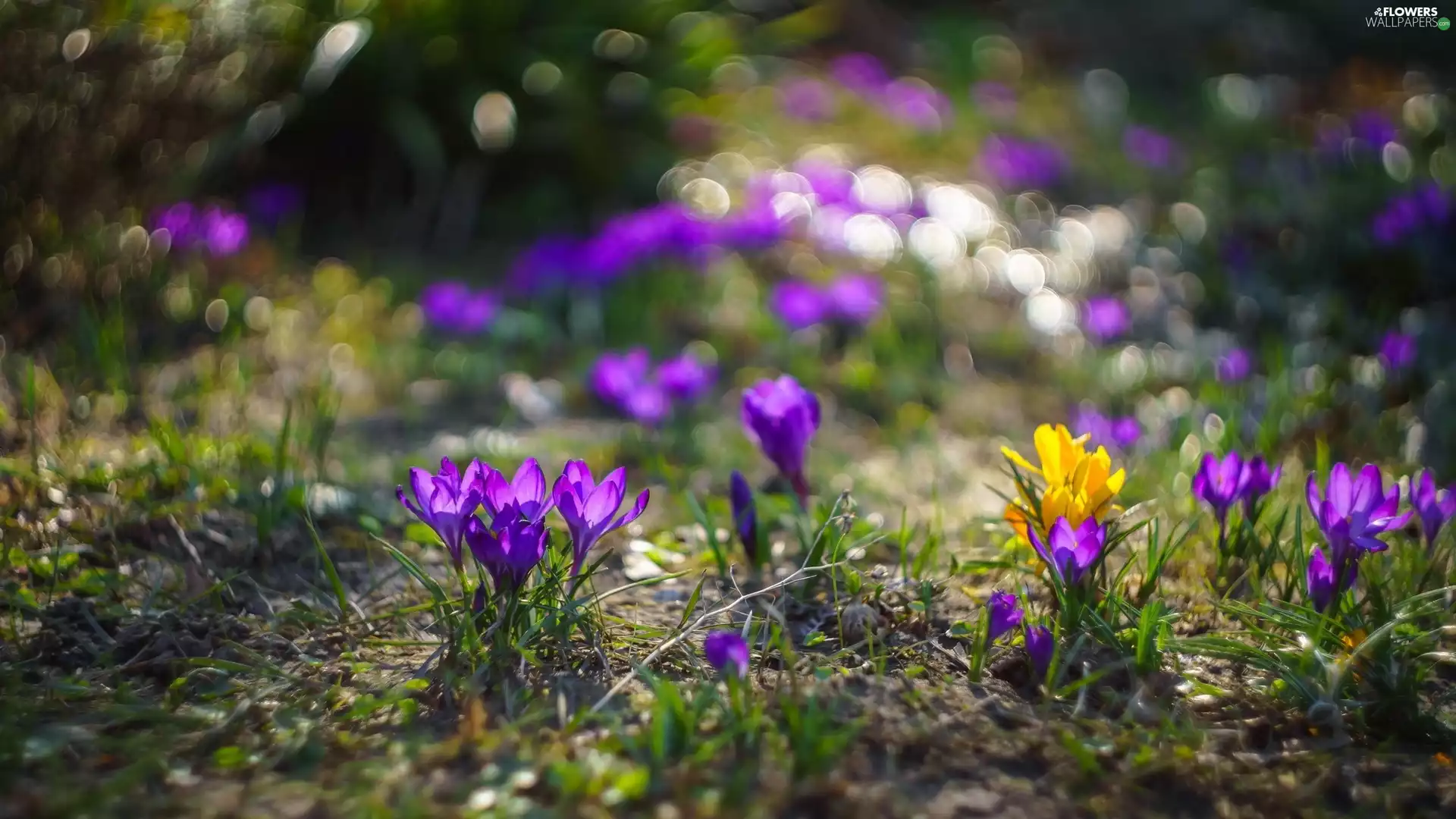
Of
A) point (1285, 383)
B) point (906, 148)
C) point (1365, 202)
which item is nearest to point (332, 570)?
point (1285, 383)

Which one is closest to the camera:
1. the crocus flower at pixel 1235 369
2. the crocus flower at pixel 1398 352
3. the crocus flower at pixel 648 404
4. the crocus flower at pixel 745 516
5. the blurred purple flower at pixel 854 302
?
the crocus flower at pixel 745 516

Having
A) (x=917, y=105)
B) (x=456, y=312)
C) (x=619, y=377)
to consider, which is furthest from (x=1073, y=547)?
(x=917, y=105)

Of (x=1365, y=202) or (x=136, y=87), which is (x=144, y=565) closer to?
(x=136, y=87)

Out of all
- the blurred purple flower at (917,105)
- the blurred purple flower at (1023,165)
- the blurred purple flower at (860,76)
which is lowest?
the blurred purple flower at (1023,165)

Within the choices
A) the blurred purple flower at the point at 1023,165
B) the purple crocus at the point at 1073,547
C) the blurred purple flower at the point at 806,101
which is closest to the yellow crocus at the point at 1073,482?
the purple crocus at the point at 1073,547

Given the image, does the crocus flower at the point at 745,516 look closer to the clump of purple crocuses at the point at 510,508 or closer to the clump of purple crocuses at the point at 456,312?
the clump of purple crocuses at the point at 510,508

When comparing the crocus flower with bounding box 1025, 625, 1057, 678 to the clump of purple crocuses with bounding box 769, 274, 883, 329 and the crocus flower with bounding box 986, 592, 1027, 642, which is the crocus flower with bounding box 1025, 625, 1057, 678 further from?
the clump of purple crocuses with bounding box 769, 274, 883, 329

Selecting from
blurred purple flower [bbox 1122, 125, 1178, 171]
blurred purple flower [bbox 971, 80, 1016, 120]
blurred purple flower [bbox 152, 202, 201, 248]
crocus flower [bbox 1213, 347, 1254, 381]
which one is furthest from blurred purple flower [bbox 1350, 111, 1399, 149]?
blurred purple flower [bbox 152, 202, 201, 248]
